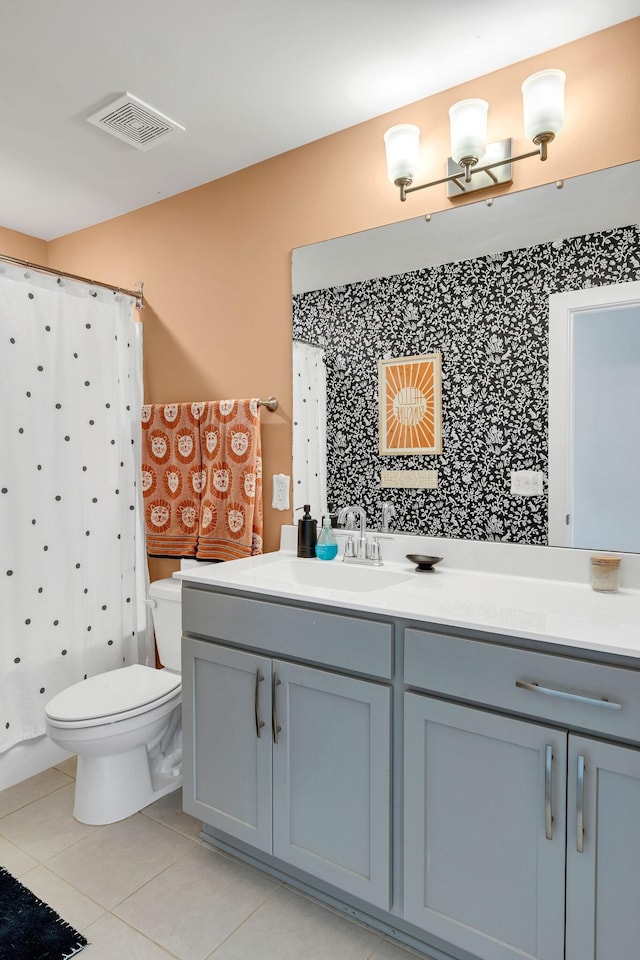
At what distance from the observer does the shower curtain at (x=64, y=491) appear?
2205mm

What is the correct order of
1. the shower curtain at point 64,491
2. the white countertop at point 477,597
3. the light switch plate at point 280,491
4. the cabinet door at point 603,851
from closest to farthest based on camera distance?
the cabinet door at point 603,851 → the white countertop at point 477,597 → the shower curtain at point 64,491 → the light switch plate at point 280,491

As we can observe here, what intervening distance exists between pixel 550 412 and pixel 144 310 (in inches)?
76.7

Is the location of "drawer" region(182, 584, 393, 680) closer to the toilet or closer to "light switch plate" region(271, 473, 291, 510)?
the toilet

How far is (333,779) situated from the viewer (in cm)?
151

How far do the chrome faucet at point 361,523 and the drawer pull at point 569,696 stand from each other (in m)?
0.85

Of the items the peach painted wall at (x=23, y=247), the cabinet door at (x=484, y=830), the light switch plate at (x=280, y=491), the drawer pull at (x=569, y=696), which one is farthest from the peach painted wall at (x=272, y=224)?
the drawer pull at (x=569, y=696)

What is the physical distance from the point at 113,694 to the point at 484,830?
1305 mm

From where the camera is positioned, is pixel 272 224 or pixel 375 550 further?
pixel 272 224

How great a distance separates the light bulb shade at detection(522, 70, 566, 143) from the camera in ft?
5.28

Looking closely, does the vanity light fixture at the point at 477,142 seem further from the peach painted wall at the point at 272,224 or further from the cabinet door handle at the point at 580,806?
the cabinet door handle at the point at 580,806

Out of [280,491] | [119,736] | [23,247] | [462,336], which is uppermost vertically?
[23,247]

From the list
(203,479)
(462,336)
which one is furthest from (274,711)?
(462,336)

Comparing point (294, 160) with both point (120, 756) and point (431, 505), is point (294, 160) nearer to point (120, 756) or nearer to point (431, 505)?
point (431, 505)

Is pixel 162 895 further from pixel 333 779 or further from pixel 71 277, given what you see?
pixel 71 277
